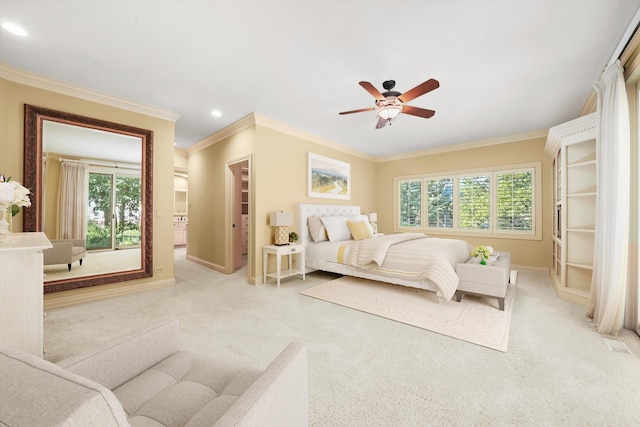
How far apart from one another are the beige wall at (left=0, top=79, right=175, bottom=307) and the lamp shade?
5.37 ft

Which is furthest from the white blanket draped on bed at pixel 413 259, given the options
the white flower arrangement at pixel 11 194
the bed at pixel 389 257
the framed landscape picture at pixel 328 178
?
the white flower arrangement at pixel 11 194

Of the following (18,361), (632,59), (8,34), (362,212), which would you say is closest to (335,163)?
(362,212)

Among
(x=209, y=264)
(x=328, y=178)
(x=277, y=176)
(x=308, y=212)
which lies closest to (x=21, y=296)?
(x=277, y=176)

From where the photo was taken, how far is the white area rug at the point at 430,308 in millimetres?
2484

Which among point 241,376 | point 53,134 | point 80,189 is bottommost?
point 241,376

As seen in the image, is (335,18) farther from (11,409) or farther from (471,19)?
(11,409)

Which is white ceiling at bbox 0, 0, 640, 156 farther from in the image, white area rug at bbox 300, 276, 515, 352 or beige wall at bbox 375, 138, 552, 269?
white area rug at bbox 300, 276, 515, 352

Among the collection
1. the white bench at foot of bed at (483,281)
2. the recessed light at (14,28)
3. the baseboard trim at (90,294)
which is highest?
the recessed light at (14,28)

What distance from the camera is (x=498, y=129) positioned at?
4.90 meters

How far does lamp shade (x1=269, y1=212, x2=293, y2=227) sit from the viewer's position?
4.27 meters

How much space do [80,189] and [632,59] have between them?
6202 millimetres

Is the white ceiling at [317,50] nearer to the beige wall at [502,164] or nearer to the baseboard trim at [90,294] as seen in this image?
the beige wall at [502,164]

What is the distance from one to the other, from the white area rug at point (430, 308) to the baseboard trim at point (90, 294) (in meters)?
2.40

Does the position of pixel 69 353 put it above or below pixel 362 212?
below
